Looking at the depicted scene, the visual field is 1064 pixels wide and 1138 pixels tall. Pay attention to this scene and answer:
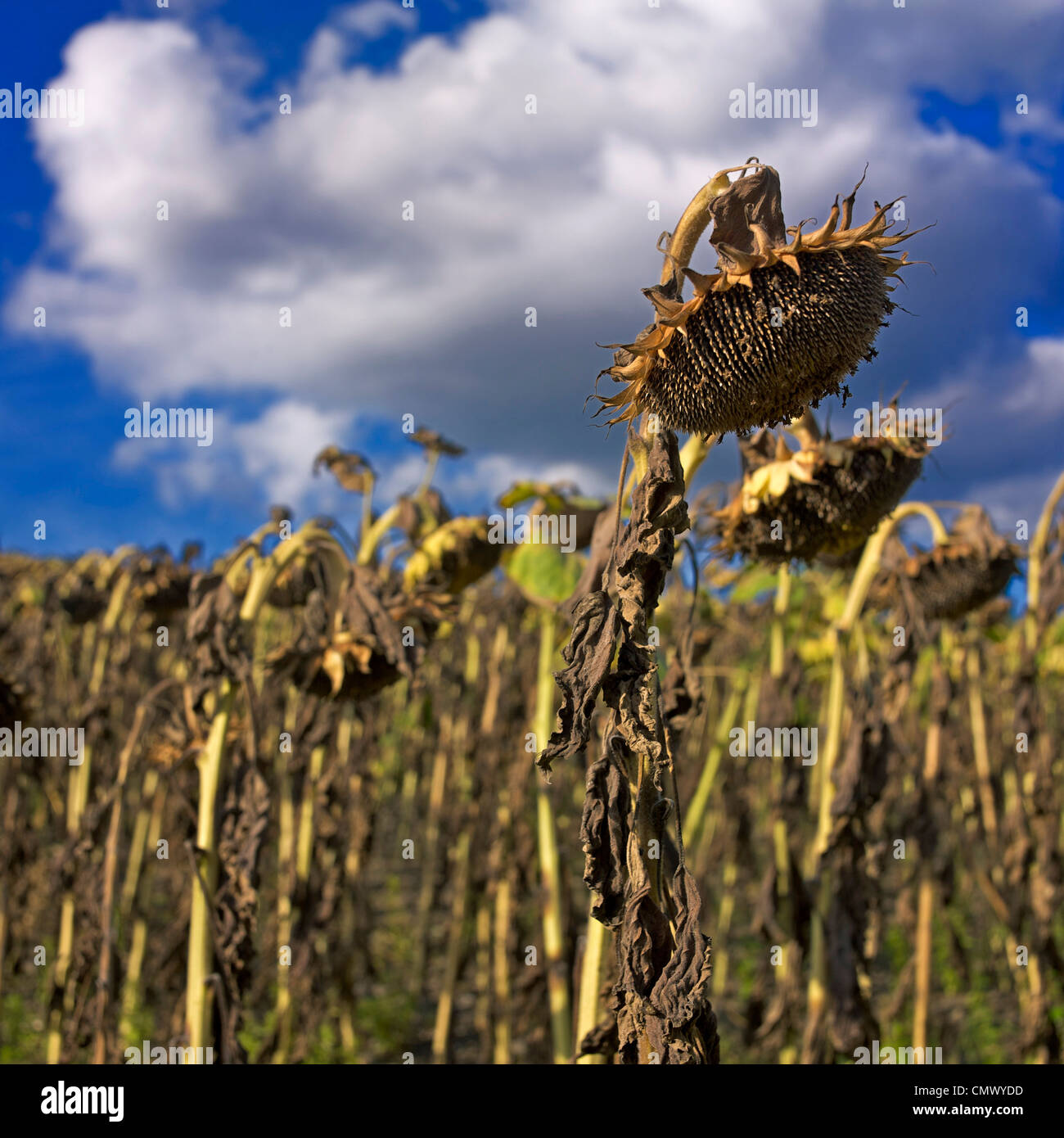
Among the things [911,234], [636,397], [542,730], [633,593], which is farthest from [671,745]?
[542,730]

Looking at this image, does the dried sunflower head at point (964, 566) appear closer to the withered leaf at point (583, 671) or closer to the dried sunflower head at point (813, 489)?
the dried sunflower head at point (813, 489)

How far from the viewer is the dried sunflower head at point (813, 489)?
2.24m

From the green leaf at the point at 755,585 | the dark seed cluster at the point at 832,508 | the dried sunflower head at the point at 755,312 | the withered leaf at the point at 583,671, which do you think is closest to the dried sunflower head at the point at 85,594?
the green leaf at the point at 755,585

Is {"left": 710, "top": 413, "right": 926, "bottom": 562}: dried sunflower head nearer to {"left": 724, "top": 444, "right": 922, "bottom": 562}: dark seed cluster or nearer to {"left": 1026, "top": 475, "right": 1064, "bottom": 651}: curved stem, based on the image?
{"left": 724, "top": 444, "right": 922, "bottom": 562}: dark seed cluster

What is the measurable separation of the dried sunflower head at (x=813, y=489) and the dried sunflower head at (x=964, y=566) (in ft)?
3.22

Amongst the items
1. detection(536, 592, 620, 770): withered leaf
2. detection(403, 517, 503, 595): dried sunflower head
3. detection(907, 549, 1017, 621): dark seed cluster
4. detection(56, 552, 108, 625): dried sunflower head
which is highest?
detection(56, 552, 108, 625): dried sunflower head

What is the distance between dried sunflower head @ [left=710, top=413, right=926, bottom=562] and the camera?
2.24m

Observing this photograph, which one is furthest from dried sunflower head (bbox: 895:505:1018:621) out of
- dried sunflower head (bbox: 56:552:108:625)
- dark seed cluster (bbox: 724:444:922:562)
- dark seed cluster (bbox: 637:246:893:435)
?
dried sunflower head (bbox: 56:552:108:625)

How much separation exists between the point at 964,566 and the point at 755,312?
90.3 inches

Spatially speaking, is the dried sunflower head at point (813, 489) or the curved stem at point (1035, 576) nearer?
the dried sunflower head at point (813, 489)

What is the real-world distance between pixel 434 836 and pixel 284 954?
3317 mm

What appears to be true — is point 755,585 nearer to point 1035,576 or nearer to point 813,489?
point 1035,576

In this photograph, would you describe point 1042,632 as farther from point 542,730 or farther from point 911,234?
point 911,234

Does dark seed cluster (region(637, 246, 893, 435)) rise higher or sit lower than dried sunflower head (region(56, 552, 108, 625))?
lower
